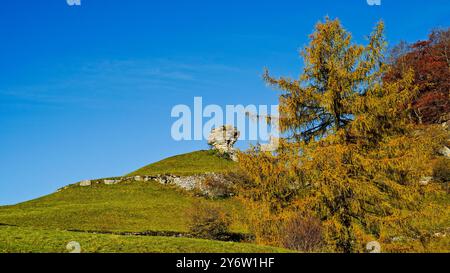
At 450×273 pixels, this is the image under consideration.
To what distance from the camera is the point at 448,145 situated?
143ft

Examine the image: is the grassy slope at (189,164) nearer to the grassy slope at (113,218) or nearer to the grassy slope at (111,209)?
the grassy slope at (113,218)

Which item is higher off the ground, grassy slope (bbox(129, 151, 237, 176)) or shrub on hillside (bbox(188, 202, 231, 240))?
grassy slope (bbox(129, 151, 237, 176))

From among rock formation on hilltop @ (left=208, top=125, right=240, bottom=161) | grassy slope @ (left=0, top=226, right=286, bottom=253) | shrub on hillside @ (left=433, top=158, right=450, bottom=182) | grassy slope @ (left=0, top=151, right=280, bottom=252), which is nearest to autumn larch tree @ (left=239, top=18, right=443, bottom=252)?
grassy slope @ (left=0, top=151, right=280, bottom=252)

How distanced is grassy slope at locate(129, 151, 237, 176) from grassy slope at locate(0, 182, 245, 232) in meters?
7.82

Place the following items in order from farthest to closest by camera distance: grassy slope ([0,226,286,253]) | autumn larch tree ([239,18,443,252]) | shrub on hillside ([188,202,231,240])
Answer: shrub on hillside ([188,202,231,240]) → autumn larch tree ([239,18,443,252]) → grassy slope ([0,226,286,253])

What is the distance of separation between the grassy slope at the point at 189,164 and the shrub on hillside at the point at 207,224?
21.9m

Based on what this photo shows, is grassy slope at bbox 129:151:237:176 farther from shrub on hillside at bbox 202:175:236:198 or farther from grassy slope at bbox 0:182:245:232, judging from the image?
grassy slope at bbox 0:182:245:232

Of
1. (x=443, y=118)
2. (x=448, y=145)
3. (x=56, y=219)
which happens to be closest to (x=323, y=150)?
(x=56, y=219)

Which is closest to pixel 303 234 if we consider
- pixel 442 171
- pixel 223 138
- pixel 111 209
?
pixel 111 209

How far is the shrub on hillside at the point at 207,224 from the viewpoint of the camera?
30.7m

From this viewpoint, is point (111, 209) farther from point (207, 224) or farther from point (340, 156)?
point (340, 156)

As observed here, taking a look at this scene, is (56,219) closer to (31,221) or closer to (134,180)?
(31,221)

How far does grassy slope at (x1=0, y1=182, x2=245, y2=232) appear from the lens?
33219 mm

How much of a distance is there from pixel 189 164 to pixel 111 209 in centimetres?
2158
